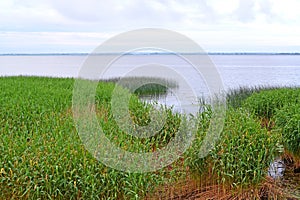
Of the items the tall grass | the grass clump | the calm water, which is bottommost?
the tall grass

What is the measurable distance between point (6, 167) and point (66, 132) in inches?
67.0

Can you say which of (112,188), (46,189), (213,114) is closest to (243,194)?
(213,114)

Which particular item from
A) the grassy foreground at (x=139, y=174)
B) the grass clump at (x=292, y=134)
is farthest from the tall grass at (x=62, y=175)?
the grass clump at (x=292, y=134)

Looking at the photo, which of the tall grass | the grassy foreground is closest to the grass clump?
the grassy foreground

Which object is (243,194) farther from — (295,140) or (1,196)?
(1,196)

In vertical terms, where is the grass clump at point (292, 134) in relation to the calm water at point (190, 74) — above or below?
below

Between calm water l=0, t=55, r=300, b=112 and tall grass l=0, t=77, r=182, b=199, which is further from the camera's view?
calm water l=0, t=55, r=300, b=112

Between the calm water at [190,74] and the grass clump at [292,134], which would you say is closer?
the grass clump at [292,134]

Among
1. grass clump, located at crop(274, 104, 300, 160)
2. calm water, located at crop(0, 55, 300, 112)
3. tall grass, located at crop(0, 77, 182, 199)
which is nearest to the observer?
tall grass, located at crop(0, 77, 182, 199)

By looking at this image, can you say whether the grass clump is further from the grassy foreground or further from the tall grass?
the tall grass

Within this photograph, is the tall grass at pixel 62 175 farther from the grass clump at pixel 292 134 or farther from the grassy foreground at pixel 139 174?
the grass clump at pixel 292 134

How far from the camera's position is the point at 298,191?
6.84 m

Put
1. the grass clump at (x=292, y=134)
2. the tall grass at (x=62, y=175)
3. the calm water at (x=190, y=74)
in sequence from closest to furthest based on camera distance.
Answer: the tall grass at (x=62, y=175), the grass clump at (x=292, y=134), the calm water at (x=190, y=74)

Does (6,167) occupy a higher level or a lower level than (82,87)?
lower
